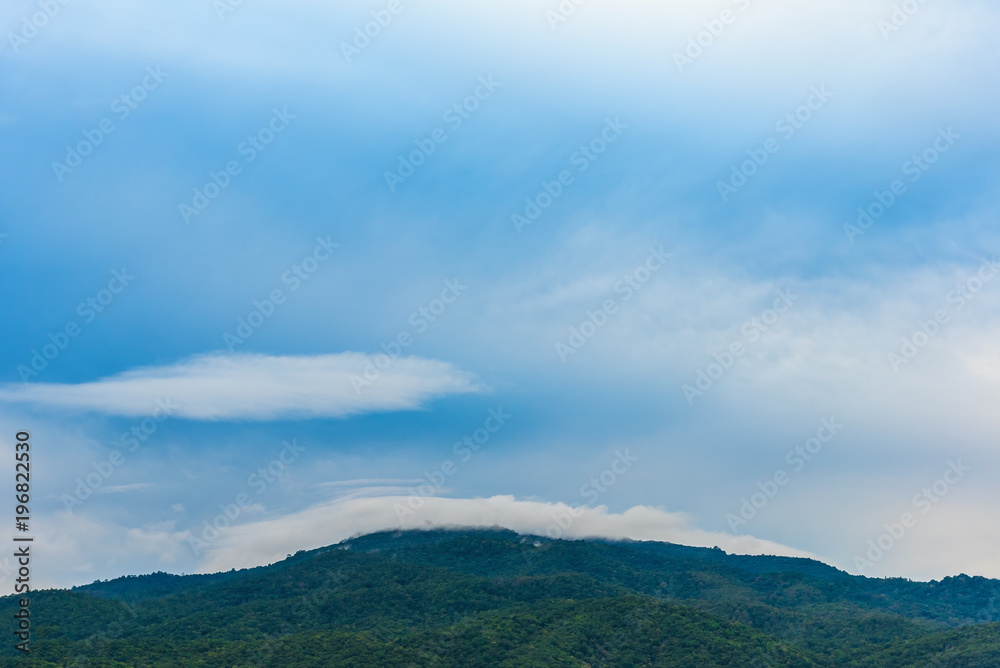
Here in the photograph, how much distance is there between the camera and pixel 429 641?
359ft

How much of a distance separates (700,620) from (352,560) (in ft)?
287

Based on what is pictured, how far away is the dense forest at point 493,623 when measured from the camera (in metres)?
106

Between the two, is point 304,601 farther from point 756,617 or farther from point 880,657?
point 880,657

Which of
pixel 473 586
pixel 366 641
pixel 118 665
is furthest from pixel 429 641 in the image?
pixel 473 586

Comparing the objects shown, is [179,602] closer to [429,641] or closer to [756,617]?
[429,641]

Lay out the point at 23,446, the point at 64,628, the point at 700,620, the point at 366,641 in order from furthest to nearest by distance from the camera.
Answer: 1. the point at 64,628
2. the point at 700,620
3. the point at 366,641
4. the point at 23,446

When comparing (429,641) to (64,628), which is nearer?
(429,641)

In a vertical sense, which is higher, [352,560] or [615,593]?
[352,560]

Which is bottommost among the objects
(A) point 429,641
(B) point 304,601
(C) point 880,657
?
(C) point 880,657

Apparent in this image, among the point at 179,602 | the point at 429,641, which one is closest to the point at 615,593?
the point at 429,641

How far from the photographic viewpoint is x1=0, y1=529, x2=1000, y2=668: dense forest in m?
106

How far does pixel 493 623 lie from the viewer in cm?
11694

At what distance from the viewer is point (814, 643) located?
143000 mm

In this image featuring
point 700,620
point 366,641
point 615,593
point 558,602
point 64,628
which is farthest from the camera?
point 615,593
